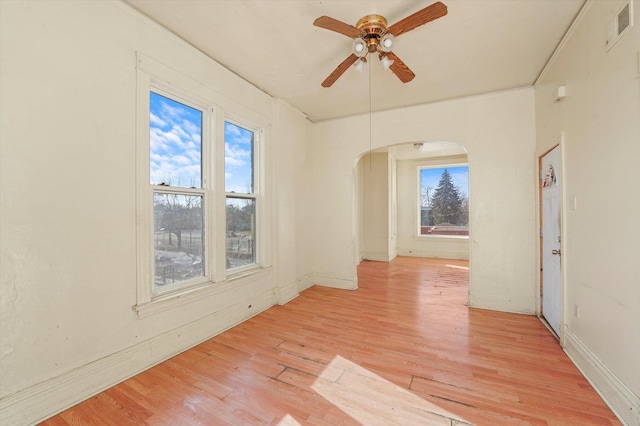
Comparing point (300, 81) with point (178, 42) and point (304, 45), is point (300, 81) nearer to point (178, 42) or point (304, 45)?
point (304, 45)

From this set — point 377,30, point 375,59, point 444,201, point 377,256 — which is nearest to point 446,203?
point 444,201

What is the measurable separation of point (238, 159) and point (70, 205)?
190 cm

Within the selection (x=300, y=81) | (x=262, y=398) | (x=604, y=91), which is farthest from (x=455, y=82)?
(x=262, y=398)

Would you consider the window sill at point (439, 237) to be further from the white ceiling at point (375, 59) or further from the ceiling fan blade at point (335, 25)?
the ceiling fan blade at point (335, 25)

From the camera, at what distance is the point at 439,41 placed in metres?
2.64

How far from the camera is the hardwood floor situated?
1.77 metres

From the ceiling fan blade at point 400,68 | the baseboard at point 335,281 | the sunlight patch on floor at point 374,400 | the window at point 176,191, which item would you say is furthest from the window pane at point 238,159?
the sunlight patch on floor at point 374,400

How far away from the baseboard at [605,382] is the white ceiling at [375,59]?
2.82 metres

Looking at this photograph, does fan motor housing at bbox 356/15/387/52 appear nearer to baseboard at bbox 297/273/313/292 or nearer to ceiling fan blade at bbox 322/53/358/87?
ceiling fan blade at bbox 322/53/358/87

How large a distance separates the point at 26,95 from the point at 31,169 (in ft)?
1.52

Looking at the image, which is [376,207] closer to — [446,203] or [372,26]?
[446,203]

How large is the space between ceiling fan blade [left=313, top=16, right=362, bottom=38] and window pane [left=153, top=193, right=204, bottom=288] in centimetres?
204

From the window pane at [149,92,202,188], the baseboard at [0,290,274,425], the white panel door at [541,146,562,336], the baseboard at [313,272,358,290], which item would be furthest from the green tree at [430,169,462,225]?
the window pane at [149,92,202,188]

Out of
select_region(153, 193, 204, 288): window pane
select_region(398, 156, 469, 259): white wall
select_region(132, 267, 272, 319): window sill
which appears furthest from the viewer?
select_region(398, 156, 469, 259): white wall
